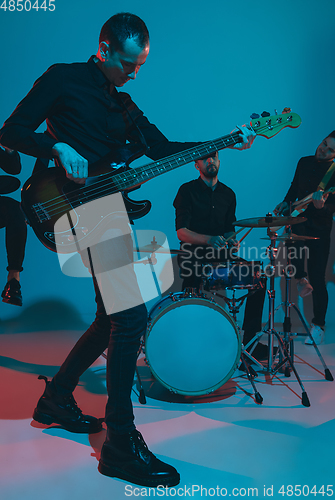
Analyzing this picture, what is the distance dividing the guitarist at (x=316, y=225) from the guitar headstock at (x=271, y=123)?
4.66ft

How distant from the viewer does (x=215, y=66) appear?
13.9 feet

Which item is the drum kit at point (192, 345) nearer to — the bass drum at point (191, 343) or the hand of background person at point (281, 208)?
the bass drum at point (191, 343)

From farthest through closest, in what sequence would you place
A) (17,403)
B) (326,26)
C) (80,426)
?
(326,26), (17,403), (80,426)

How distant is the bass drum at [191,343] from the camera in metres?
2.07

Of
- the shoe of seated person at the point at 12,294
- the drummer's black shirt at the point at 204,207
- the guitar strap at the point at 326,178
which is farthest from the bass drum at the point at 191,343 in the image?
the guitar strap at the point at 326,178

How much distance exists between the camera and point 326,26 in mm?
4234

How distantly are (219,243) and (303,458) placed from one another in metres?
1.48

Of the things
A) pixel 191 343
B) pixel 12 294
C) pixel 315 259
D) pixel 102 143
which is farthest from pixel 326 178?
pixel 12 294

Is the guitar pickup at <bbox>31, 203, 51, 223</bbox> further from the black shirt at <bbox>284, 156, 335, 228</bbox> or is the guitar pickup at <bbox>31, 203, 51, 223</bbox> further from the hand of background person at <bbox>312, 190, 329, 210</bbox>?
the black shirt at <bbox>284, 156, 335, 228</bbox>

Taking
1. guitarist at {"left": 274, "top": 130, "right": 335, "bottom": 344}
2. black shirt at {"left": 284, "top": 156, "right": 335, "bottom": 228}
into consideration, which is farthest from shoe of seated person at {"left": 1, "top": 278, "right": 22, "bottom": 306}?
black shirt at {"left": 284, "top": 156, "right": 335, "bottom": 228}

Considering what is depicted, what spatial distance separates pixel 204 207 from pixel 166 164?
5.29ft

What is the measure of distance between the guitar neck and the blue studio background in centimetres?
241

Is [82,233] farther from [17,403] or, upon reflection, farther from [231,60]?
[231,60]

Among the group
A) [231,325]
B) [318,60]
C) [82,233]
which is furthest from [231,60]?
[82,233]
